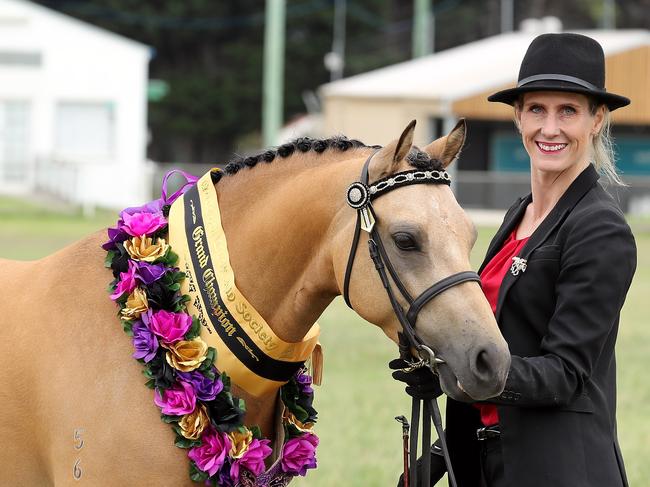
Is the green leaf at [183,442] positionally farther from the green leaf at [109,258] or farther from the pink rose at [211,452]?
the green leaf at [109,258]

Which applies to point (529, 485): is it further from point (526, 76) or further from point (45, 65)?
point (45, 65)

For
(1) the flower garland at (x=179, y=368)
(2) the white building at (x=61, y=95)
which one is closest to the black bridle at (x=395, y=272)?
(1) the flower garland at (x=179, y=368)

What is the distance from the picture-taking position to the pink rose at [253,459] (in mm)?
3841

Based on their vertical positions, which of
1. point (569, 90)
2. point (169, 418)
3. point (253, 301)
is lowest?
point (169, 418)

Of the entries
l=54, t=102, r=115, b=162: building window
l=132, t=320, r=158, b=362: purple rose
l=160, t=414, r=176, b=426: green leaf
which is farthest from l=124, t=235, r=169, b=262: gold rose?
l=54, t=102, r=115, b=162: building window

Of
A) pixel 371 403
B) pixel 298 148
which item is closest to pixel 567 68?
pixel 298 148

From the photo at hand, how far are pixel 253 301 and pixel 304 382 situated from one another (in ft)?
1.77

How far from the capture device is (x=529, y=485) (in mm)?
3633

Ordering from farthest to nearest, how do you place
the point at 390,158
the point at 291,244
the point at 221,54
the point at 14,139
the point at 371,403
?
the point at 221,54 < the point at 14,139 < the point at 371,403 < the point at 291,244 < the point at 390,158

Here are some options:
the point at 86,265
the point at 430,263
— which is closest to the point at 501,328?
the point at 430,263

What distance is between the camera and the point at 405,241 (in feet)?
11.7

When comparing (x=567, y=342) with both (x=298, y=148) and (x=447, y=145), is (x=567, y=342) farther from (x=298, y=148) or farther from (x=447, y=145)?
(x=298, y=148)

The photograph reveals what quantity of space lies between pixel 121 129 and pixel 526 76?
31.3 m

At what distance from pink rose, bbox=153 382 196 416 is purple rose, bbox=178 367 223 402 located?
0.08ft
